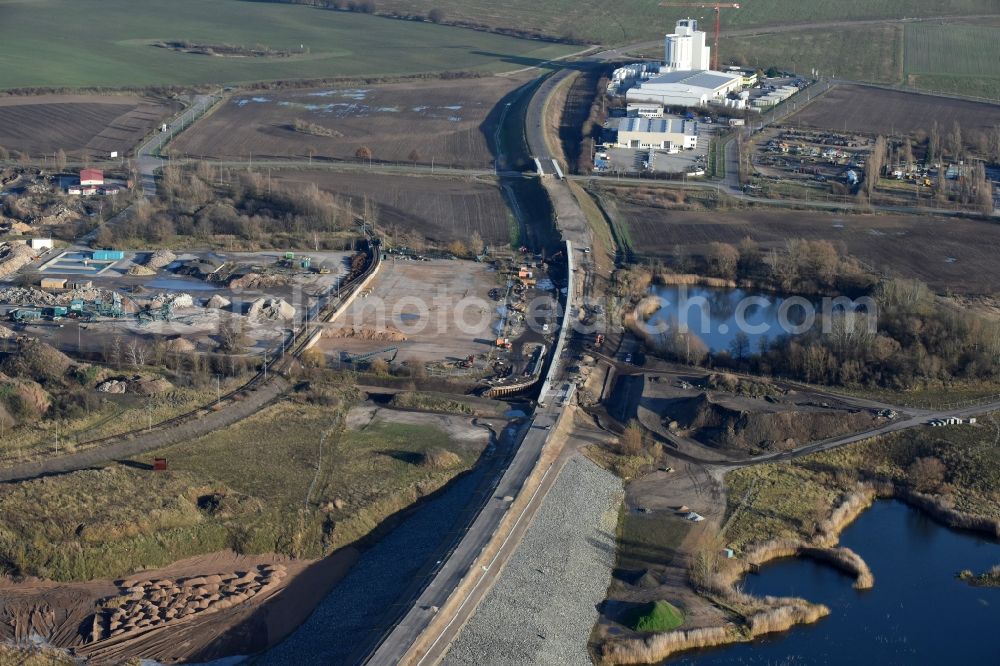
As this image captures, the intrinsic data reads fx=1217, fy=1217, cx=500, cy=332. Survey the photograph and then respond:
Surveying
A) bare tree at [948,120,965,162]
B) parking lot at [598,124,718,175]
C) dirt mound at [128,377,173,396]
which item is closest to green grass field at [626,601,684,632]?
dirt mound at [128,377,173,396]

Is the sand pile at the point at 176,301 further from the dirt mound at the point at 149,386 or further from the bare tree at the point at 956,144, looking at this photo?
the bare tree at the point at 956,144

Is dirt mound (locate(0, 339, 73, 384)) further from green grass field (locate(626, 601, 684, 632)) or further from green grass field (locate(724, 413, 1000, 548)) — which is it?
green grass field (locate(724, 413, 1000, 548))

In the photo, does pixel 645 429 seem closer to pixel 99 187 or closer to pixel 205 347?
pixel 205 347

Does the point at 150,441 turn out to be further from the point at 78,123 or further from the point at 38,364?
the point at 78,123

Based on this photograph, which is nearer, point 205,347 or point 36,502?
point 36,502

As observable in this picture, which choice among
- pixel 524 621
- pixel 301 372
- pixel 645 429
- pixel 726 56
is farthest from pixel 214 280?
pixel 726 56

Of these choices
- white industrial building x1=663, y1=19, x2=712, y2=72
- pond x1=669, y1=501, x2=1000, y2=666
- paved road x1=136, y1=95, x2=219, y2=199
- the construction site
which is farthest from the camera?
white industrial building x1=663, y1=19, x2=712, y2=72
